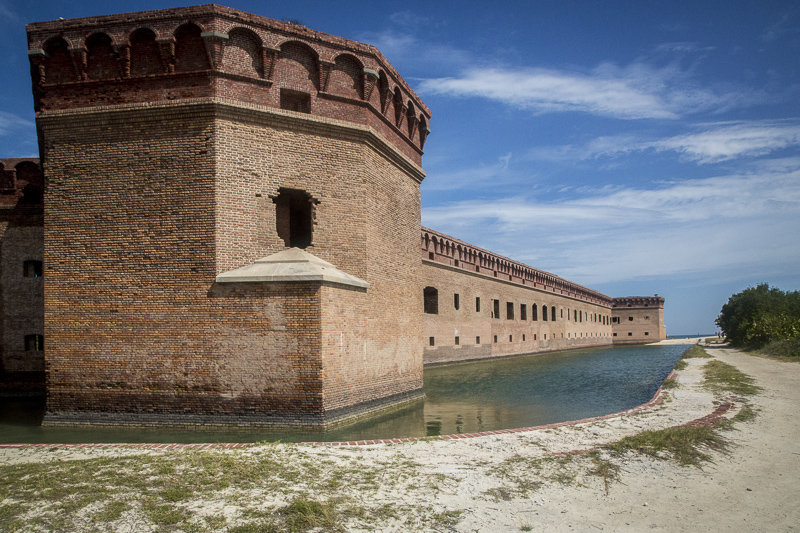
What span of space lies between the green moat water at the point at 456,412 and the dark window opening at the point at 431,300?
17.0 ft

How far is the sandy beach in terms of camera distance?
4.32 m

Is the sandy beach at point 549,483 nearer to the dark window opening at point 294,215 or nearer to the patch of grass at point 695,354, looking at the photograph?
the dark window opening at point 294,215

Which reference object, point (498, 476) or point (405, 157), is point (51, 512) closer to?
point (498, 476)

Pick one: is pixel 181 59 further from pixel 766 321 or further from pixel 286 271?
pixel 766 321

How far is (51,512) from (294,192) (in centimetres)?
664

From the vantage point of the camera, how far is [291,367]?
8.93m

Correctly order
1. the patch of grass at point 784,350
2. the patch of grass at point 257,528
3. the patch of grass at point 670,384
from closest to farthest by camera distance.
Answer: the patch of grass at point 257,528, the patch of grass at point 670,384, the patch of grass at point 784,350

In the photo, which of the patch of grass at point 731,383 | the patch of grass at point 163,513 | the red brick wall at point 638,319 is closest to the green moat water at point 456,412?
the patch of grass at point 731,383

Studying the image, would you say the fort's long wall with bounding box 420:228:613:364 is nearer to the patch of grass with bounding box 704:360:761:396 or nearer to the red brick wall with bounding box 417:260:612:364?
the red brick wall with bounding box 417:260:612:364

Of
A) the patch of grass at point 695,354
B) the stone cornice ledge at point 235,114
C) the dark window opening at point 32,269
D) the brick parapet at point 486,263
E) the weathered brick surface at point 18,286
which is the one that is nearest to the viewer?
the stone cornice ledge at point 235,114

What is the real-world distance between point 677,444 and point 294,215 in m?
8.80

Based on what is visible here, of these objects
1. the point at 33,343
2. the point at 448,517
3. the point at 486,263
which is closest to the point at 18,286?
the point at 33,343

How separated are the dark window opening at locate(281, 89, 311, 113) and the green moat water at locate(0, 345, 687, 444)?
6.00 metres

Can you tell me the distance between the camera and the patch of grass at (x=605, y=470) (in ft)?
17.5
